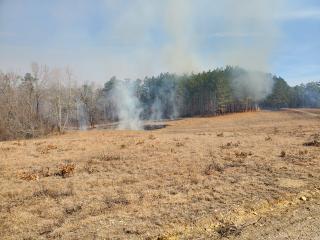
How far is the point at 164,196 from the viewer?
36.9 feet

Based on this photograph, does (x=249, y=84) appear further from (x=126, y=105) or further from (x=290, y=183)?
(x=290, y=183)

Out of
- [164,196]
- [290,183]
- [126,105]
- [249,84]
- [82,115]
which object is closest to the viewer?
[164,196]

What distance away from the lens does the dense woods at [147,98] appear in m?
56.1

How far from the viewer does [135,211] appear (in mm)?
9961

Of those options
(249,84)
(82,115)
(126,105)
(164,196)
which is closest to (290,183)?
(164,196)

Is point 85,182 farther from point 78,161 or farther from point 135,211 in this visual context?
point 78,161

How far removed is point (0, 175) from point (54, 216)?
595 cm

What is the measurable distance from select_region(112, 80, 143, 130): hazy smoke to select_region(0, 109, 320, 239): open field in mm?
50438

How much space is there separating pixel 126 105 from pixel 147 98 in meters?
24.1

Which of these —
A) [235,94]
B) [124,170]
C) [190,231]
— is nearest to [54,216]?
[190,231]

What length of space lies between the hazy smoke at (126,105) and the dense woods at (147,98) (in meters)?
0.44

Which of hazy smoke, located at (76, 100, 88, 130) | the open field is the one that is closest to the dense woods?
hazy smoke, located at (76, 100, 88, 130)

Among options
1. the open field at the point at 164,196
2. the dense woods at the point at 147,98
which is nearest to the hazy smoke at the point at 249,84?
the dense woods at the point at 147,98

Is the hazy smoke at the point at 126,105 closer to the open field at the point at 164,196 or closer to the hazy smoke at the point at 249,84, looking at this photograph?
the hazy smoke at the point at 249,84
